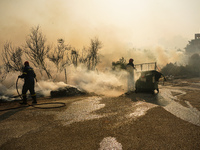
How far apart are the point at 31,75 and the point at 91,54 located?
2227cm

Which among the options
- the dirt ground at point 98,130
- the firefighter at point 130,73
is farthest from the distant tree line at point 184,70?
the dirt ground at point 98,130

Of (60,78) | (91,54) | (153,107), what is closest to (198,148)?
(153,107)

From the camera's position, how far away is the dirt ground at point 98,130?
120 inches

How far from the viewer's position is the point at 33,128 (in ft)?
13.0

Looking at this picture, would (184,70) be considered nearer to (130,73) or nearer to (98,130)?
(130,73)

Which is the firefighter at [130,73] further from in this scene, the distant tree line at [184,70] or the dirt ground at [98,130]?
the distant tree line at [184,70]

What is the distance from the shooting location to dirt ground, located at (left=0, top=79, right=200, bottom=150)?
3.04 metres

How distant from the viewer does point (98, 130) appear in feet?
12.3

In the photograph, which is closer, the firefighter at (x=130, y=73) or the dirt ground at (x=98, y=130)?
the dirt ground at (x=98, y=130)

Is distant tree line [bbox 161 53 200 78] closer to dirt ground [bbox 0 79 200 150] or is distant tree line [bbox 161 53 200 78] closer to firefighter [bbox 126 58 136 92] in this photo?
firefighter [bbox 126 58 136 92]

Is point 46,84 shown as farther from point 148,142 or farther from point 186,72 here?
point 186,72

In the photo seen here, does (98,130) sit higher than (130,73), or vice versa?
(130,73)

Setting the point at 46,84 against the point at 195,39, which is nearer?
the point at 46,84

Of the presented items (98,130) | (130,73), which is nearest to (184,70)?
(130,73)
